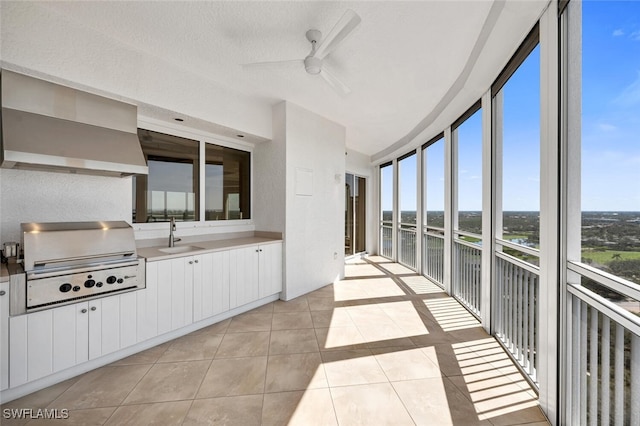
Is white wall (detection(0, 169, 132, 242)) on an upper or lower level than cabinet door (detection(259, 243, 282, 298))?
upper

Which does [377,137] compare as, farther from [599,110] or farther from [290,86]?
[599,110]

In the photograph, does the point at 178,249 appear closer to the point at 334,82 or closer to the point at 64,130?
the point at 64,130

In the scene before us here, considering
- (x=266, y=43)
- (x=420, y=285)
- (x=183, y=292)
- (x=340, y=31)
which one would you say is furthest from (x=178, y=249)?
(x=420, y=285)

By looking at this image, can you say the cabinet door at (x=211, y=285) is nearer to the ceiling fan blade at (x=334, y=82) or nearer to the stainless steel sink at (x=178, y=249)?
the stainless steel sink at (x=178, y=249)

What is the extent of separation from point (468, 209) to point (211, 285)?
10.9ft


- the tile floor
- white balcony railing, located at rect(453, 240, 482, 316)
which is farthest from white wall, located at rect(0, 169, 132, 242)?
white balcony railing, located at rect(453, 240, 482, 316)

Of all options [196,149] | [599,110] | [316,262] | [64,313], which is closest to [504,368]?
[599,110]

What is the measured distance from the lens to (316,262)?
4160 millimetres

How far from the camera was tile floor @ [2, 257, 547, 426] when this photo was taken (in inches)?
64.5

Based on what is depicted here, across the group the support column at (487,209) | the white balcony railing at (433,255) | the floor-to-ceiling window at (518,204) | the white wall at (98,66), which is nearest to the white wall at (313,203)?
the white wall at (98,66)

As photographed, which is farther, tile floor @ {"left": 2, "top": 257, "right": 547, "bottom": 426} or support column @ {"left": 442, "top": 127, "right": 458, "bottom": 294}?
support column @ {"left": 442, "top": 127, "right": 458, "bottom": 294}

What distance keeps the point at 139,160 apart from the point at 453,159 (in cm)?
391

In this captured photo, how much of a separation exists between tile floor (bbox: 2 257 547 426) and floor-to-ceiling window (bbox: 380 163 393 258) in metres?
3.71

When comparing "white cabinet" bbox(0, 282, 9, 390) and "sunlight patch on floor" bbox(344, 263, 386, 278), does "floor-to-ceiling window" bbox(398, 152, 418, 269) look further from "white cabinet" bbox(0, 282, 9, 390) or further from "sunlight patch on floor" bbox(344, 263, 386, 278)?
"white cabinet" bbox(0, 282, 9, 390)
